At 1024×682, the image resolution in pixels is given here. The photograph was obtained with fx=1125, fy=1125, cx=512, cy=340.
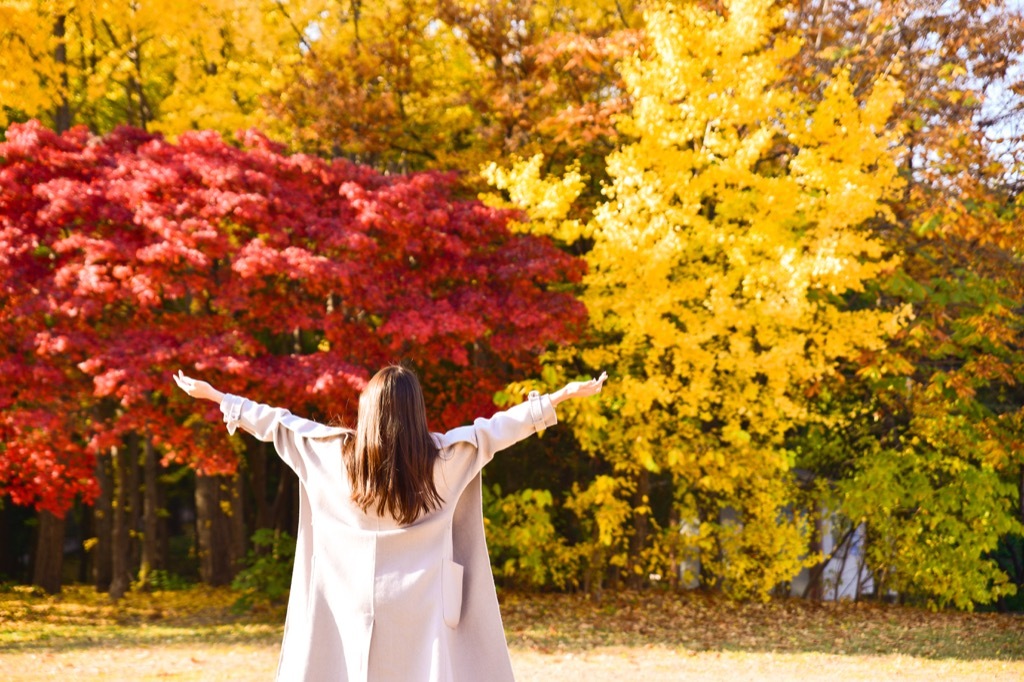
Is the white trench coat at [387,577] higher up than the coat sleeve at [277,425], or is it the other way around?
the coat sleeve at [277,425]

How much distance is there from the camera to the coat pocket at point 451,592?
3598 mm

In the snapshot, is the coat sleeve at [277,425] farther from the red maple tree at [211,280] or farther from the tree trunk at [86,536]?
the tree trunk at [86,536]

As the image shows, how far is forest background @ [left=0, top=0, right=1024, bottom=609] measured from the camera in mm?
9180

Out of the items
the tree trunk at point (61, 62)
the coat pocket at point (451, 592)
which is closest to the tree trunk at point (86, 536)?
the tree trunk at point (61, 62)

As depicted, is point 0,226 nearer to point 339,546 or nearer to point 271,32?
A: point 271,32

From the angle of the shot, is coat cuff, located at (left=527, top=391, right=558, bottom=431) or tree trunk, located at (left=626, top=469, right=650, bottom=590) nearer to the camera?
coat cuff, located at (left=527, top=391, right=558, bottom=431)

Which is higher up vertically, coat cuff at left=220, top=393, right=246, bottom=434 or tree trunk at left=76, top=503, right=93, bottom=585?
coat cuff at left=220, top=393, right=246, bottom=434

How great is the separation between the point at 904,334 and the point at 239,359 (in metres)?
6.79

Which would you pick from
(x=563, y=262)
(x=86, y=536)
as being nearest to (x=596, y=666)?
(x=563, y=262)

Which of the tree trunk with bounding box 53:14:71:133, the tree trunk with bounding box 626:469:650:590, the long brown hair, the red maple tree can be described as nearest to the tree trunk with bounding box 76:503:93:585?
the tree trunk with bounding box 53:14:71:133

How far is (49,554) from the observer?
13805mm

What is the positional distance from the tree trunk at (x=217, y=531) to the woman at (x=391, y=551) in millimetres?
10543

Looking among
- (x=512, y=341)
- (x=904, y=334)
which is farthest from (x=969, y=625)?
(x=512, y=341)

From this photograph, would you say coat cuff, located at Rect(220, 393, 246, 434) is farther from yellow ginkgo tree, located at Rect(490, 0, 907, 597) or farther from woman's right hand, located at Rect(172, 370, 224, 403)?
yellow ginkgo tree, located at Rect(490, 0, 907, 597)
